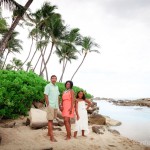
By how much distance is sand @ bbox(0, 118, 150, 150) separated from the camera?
7.59m

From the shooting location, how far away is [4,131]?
8812mm

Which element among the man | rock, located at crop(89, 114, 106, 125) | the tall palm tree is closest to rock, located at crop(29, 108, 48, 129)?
the man

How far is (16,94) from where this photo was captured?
10.5 m

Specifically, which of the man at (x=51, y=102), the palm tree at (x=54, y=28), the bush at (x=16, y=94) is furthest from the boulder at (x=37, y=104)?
the palm tree at (x=54, y=28)

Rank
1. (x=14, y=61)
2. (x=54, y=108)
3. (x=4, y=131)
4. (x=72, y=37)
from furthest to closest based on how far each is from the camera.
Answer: (x=14, y=61) < (x=72, y=37) < (x=4, y=131) < (x=54, y=108)

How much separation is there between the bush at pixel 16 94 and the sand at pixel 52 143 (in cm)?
93

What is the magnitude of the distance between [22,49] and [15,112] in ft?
88.8

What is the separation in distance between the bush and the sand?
93cm

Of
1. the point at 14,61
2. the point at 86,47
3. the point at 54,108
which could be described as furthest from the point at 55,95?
the point at 14,61

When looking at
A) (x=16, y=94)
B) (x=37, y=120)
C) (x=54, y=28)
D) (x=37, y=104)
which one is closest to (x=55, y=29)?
(x=54, y=28)

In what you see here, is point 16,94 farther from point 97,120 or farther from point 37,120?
point 97,120

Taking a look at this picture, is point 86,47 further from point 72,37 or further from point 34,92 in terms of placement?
point 34,92

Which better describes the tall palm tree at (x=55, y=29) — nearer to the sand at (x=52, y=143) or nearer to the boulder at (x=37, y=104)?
the boulder at (x=37, y=104)

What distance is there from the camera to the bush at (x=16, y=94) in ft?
32.7
